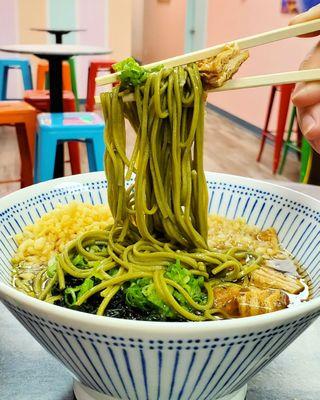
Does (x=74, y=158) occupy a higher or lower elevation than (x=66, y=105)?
lower

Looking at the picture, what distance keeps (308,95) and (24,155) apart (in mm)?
2677

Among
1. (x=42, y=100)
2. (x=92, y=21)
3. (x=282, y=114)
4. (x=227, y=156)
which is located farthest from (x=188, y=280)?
(x=92, y=21)

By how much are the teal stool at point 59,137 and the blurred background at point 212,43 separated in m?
0.98

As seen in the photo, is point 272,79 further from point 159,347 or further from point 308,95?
point 159,347

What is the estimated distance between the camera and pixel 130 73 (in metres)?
0.75

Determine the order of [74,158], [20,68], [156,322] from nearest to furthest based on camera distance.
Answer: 1. [156,322]
2. [74,158]
3. [20,68]

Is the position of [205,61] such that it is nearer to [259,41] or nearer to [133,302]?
[259,41]

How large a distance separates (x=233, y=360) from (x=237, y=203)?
55 centimetres

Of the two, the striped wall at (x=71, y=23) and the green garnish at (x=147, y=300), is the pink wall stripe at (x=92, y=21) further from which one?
the green garnish at (x=147, y=300)

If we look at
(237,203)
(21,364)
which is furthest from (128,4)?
(21,364)

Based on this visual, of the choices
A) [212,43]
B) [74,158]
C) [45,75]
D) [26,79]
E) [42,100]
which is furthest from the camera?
[212,43]

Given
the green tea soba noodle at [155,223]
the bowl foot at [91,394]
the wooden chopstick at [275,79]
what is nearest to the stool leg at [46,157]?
the green tea soba noodle at [155,223]

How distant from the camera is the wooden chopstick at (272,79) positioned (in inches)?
27.2

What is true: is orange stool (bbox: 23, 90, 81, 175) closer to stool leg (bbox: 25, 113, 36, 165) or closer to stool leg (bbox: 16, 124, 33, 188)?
stool leg (bbox: 25, 113, 36, 165)
